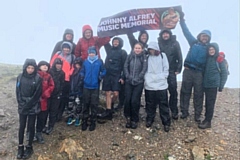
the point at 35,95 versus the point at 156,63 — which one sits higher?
the point at 156,63

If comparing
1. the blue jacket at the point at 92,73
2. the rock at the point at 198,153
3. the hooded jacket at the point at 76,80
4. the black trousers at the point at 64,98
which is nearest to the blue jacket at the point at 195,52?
the rock at the point at 198,153

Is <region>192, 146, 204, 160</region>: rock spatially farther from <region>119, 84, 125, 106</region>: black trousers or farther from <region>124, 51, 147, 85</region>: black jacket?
<region>119, 84, 125, 106</region>: black trousers

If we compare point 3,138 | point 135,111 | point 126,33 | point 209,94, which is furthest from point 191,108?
point 3,138

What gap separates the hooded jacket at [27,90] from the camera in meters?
7.29

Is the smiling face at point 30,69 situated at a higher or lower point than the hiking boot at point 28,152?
higher

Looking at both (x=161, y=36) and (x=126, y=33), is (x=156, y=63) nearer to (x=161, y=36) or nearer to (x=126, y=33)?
(x=161, y=36)

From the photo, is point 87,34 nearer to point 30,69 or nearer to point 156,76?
point 30,69

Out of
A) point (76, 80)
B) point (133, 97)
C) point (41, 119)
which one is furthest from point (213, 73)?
point (41, 119)

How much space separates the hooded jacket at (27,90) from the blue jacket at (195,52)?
458cm

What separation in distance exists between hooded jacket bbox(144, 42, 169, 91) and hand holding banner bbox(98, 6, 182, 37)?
1.09 metres

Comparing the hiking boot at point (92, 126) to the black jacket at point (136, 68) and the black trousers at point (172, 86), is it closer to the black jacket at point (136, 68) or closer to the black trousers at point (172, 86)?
the black jacket at point (136, 68)

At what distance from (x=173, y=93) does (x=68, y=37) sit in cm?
380

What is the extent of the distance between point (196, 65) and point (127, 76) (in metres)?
2.18

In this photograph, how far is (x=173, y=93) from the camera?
8.95m
